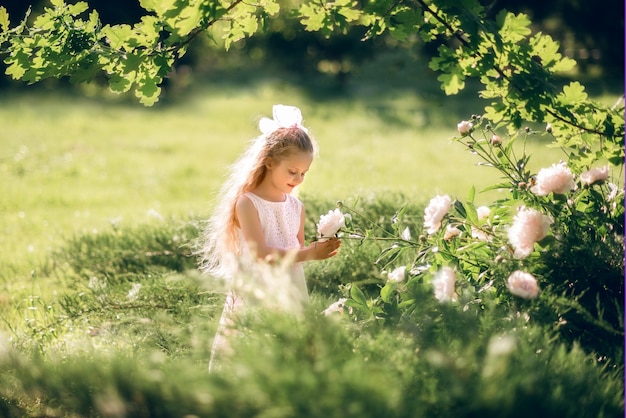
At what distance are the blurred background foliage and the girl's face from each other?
11066 millimetres

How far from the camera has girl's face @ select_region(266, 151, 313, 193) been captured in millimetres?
3566

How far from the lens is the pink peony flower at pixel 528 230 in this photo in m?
2.77

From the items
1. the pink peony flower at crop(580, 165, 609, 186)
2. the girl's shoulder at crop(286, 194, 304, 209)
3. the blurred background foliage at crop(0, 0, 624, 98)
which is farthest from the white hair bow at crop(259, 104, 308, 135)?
the blurred background foliage at crop(0, 0, 624, 98)

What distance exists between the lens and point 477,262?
127 inches

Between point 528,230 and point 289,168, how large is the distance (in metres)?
1.18

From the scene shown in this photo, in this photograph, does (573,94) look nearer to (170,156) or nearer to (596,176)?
(596,176)

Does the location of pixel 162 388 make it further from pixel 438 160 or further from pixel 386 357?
pixel 438 160

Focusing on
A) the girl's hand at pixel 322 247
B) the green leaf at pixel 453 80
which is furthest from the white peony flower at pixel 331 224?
the green leaf at pixel 453 80

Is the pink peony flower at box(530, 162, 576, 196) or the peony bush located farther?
the pink peony flower at box(530, 162, 576, 196)

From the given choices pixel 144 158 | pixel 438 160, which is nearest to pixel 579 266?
pixel 438 160

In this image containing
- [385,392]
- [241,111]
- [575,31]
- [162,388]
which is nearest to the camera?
[385,392]

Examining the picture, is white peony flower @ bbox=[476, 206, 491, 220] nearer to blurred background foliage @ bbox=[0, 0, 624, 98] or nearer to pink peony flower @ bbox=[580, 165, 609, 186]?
pink peony flower @ bbox=[580, 165, 609, 186]

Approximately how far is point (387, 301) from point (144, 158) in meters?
7.87

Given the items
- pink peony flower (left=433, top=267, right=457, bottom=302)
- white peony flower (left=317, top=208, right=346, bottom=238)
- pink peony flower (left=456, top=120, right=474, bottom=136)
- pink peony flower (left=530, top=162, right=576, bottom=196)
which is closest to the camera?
pink peony flower (left=433, top=267, right=457, bottom=302)
